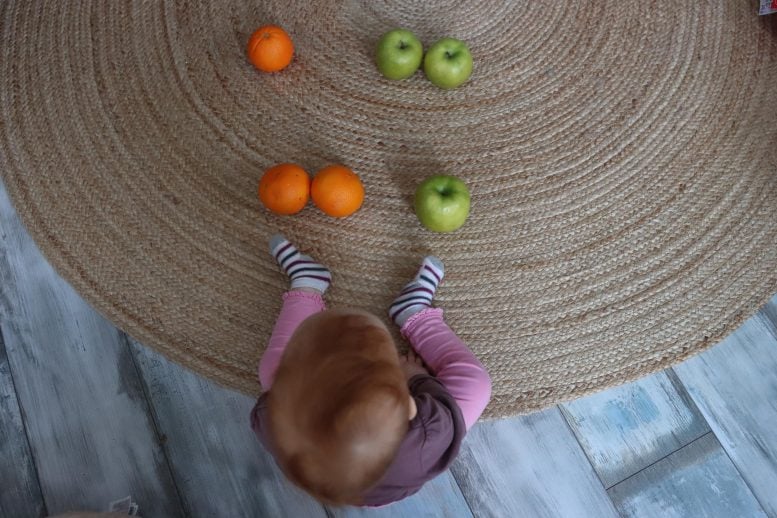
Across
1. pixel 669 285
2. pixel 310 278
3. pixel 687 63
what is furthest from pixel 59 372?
pixel 687 63

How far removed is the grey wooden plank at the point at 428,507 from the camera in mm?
922

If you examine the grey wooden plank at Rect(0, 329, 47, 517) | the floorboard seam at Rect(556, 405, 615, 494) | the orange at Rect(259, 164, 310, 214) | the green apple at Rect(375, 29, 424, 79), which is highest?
the green apple at Rect(375, 29, 424, 79)

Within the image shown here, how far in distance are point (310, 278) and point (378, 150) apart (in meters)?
0.27

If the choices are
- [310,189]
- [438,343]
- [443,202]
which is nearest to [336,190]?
[310,189]

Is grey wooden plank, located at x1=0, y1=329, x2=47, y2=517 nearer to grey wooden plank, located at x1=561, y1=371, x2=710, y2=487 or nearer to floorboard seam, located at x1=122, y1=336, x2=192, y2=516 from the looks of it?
floorboard seam, located at x1=122, y1=336, x2=192, y2=516

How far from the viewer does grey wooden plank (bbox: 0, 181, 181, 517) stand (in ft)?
3.09

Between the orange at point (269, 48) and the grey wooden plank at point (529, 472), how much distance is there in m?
0.71

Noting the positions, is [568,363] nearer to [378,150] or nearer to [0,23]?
[378,150]

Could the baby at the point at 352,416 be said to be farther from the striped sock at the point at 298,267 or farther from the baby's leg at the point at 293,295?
the striped sock at the point at 298,267

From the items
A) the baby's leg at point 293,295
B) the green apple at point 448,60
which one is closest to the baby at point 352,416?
the baby's leg at point 293,295

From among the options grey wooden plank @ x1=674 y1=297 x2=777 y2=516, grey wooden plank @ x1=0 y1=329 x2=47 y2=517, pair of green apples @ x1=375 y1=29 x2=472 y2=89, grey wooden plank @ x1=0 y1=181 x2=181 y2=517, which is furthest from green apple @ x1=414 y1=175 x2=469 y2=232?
grey wooden plank @ x1=0 y1=329 x2=47 y2=517

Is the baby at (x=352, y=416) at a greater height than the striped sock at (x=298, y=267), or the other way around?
the baby at (x=352, y=416)

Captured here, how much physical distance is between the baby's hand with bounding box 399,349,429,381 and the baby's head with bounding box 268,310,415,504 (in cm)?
22

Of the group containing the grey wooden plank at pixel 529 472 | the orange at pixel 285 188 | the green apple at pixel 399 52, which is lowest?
the grey wooden plank at pixel 529 472
